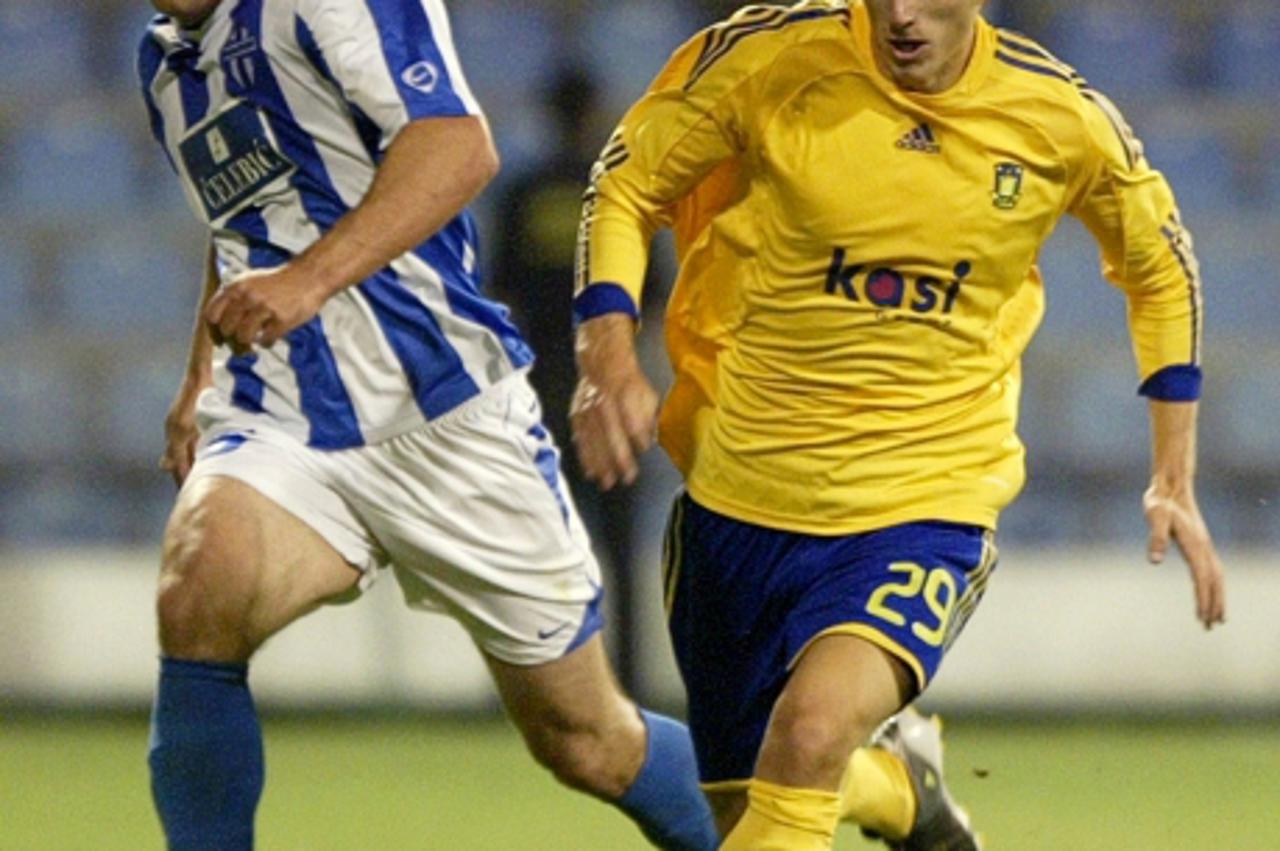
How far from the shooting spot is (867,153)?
14.5 feet

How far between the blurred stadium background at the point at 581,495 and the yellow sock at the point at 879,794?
75.0 inches

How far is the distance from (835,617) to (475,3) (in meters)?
6.15

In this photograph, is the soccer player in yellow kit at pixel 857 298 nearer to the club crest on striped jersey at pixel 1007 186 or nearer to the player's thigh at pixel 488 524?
the club crest on striped jersey at pixel 1007 186

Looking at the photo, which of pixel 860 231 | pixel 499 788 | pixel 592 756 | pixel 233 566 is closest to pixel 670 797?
pixel 592 756

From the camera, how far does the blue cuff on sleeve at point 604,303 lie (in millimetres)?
4332

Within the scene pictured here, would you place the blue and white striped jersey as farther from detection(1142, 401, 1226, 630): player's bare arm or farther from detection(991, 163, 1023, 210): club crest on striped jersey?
detection(1142, 401, 1226, 630): player's bare arm

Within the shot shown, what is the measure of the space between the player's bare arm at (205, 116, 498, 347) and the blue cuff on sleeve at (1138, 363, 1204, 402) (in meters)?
1.18

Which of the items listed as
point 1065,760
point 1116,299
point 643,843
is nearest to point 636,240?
point 643,843

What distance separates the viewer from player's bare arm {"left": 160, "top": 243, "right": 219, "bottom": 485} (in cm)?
502

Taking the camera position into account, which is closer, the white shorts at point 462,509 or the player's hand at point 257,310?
the player's hand at point 257,310

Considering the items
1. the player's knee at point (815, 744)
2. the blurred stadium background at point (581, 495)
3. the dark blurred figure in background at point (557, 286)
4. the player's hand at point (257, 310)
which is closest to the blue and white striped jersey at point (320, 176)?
the player's hand at point (257, 310)

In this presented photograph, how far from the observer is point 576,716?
4848mm

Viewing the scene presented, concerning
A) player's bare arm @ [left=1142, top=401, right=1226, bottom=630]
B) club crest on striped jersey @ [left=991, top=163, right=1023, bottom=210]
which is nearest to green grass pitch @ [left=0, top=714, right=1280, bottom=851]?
player's bare arm @ [left=1142, top=401, right=1226, bottom=630]

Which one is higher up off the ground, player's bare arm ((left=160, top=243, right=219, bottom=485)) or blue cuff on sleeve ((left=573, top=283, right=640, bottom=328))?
blue cuff on sleeve ((left=573, top=283, right=640, bottom=328))
